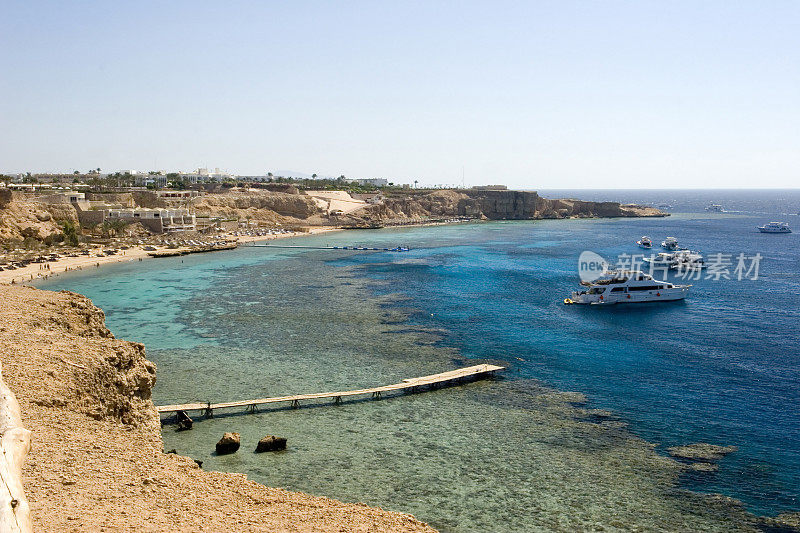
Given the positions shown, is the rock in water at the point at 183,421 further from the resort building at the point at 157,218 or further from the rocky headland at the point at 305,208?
the resort building at the point at 157,218

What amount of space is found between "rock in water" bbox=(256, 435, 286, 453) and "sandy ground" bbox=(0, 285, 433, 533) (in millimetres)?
4260

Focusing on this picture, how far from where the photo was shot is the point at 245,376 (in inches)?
1289

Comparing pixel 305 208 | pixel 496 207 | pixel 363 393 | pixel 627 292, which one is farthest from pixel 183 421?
pixel 496 207

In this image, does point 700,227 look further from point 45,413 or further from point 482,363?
point 45,413

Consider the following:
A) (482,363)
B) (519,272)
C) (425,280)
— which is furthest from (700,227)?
(482,363)

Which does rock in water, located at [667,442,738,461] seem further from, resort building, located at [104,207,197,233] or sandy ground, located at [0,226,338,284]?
resort building, located at [104,207,197,233]

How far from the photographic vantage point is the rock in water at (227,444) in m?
23.4

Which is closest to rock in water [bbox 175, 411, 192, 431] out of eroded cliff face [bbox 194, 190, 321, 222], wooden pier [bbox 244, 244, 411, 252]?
wooden pier [bbox 244, 244, 411, 252]

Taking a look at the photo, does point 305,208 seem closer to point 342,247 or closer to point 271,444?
point 342,247

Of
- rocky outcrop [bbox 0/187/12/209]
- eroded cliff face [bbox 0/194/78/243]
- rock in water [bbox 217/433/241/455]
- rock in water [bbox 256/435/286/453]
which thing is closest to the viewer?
rock in water [bbox 217/433/241/455]

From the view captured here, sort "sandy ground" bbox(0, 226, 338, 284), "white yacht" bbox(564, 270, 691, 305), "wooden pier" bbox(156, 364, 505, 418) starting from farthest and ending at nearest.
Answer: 1. "sandy ground" bbox(0, 226, 338, 284)
2. "white yacht" bbox(564, 270, 691, 305)
3. "wooden pier" bbox(156, 364, 505, 418)

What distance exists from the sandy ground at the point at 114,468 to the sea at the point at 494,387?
4.46 meters

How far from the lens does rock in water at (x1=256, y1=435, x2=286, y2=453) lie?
77.5ft

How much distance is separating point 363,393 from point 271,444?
7.12 metres
